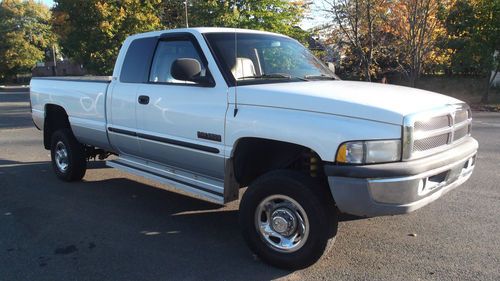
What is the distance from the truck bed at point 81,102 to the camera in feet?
19.4

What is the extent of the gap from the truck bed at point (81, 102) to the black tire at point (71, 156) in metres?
0.27

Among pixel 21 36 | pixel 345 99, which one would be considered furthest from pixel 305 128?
pixel 21 36

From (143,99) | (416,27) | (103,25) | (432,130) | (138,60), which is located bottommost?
(432,130)

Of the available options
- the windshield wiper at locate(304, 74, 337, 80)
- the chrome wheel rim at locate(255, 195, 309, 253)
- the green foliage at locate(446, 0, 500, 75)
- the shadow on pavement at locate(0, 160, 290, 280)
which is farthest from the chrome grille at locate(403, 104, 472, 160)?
the green foliage at locate(446, 0, 500, 75)

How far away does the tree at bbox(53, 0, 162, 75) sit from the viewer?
2355 centimetres

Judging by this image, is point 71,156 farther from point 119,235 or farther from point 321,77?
point 321,77

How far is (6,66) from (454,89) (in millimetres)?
55530

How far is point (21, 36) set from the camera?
5962 centimetres

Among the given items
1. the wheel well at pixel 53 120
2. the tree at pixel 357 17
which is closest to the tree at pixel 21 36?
the tree at pixel 357 17

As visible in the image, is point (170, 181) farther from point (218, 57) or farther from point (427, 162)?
point (427, 162)

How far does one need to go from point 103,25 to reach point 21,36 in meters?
43.5

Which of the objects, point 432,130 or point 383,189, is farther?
point 432,130

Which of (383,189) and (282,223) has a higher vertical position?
(383,189)

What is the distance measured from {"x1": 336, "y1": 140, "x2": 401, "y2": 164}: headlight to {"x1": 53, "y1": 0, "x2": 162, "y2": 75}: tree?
21901 millimetres
